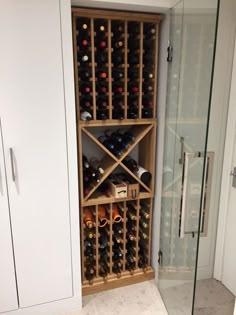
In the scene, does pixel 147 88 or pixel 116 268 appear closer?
pixel 147 88

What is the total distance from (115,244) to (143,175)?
0.60m

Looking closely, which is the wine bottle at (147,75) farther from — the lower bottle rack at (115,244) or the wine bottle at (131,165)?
the lower bottle rack at (115,244)

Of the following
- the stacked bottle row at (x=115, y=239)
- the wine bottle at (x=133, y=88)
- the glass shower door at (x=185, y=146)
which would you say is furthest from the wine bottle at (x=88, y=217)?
the wine bottle at (x=133, y=88)

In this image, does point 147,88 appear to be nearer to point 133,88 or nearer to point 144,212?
point 133,88

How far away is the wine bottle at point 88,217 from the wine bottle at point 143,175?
0.45 meters

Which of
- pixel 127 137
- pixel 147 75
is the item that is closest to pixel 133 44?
pixel 147 75

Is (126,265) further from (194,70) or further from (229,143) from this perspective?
(194,70)

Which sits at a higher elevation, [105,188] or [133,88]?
[133,88]

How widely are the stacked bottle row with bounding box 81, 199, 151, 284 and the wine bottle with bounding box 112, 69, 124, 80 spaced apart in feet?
2.96

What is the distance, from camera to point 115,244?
2178 millimetres

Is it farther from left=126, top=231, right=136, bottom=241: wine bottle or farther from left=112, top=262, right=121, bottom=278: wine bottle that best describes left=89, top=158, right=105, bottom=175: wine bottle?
left=112, top=262, right=121, bottom=278: wine bottle

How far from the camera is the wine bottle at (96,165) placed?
1950 mm

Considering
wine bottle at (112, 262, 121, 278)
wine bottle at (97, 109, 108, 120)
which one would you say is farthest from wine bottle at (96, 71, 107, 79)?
wine bottle at (112, 262, 121, 278)

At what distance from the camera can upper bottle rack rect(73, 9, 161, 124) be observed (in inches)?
68.1
